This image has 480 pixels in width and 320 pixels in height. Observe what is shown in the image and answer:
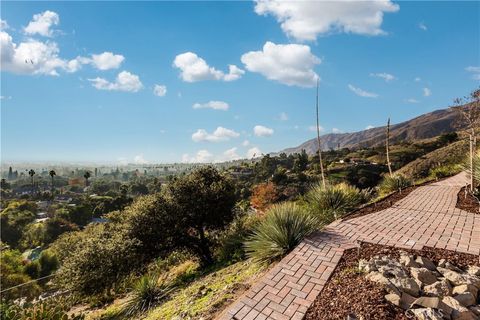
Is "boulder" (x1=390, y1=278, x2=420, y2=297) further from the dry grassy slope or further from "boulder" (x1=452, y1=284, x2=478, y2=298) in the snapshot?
the dry grassy slope

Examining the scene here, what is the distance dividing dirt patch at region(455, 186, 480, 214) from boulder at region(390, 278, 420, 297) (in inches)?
221

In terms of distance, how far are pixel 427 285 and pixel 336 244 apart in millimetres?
1897

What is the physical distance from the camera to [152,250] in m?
11.8

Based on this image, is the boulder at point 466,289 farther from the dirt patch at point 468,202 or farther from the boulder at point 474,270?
the dirt patch at point 468,202

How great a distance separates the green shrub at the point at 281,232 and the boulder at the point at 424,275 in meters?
2.27

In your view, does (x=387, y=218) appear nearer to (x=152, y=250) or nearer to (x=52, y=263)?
(x=152, y=250)

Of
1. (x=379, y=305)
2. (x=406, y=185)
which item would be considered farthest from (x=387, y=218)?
(x=406, y=185)

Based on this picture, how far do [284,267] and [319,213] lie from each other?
451cm

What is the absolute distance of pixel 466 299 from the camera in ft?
11.5

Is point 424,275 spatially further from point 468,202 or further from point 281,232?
point 468,202

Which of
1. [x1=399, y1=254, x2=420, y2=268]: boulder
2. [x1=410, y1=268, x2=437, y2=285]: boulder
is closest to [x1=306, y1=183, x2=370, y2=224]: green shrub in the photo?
[x1=399, y1=254, x2=420, y2=268]: boulder

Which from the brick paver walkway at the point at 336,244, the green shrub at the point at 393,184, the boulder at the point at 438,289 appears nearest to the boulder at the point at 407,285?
the boulder at the point at 438,289

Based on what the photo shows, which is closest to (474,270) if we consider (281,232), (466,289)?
(466,289)

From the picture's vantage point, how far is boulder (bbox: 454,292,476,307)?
11.4 ft
